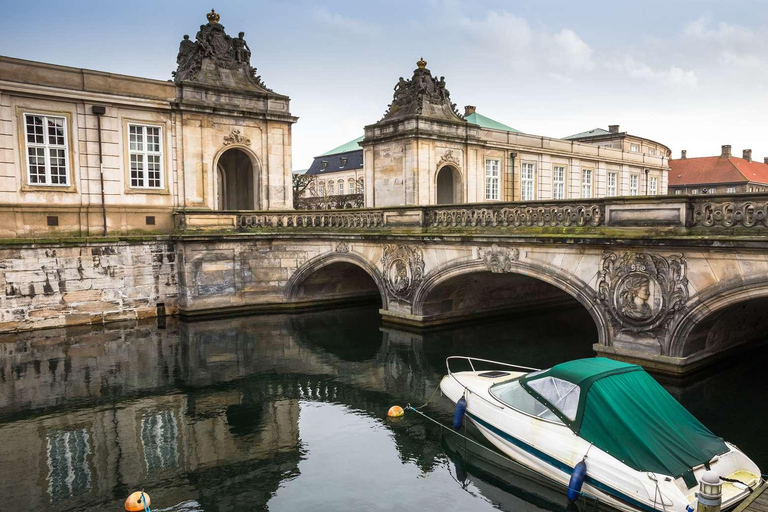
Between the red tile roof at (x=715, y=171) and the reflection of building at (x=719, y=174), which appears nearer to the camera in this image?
the reflection of building at (x=719, y=174)

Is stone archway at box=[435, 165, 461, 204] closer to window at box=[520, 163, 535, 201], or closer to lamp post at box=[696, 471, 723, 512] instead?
window at box=[520, 163, 535, 201]

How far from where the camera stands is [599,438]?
8.53 metres

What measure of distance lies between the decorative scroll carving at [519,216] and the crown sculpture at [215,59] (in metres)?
11.3

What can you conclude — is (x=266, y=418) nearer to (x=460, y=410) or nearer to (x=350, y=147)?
(x=460, y=410)

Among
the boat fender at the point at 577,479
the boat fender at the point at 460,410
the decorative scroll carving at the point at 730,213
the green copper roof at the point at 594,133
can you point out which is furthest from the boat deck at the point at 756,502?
the green copper roof at the point at 594,133

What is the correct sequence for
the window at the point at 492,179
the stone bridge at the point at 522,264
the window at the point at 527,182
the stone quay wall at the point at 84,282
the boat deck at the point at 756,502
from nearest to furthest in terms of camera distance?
the boat deck at the point at 756,502
the stone bridge at the point at 522,264
the stone quay wall at the point at 84,282
the window at the point at 492,179
the window at the point at 527,182

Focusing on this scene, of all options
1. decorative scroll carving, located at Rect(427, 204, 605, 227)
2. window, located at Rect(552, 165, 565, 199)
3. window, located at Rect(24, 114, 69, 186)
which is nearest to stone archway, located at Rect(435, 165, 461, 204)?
window, located at Rect(552, 165, 565, 199)

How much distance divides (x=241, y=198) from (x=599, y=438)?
23526 millimetres

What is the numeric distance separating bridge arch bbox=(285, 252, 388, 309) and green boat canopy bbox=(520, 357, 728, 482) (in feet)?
38.1

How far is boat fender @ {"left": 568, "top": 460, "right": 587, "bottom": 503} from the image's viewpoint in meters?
8.38

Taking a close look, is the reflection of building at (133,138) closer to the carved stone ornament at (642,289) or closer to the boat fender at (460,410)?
the carved stone ornament at (642,289)

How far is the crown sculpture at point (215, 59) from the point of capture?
23.8m

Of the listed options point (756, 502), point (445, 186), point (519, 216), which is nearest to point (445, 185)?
point (445, 186)

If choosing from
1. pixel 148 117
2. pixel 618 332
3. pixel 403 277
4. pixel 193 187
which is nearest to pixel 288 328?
pixel 403 277
